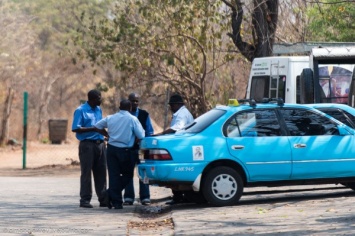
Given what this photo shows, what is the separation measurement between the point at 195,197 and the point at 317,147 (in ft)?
6.62

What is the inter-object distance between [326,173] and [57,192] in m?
5.80

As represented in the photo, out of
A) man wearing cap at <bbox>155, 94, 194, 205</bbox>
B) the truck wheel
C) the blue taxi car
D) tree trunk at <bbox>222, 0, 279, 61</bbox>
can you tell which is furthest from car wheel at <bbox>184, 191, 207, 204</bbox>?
tree trunk at <bbox>222, 0, 279, 61</bbox>

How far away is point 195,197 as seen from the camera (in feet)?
49.1

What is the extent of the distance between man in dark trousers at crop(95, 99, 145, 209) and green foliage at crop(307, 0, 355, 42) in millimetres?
8961

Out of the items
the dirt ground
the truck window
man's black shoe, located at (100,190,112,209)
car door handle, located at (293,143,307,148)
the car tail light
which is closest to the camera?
the car tail light

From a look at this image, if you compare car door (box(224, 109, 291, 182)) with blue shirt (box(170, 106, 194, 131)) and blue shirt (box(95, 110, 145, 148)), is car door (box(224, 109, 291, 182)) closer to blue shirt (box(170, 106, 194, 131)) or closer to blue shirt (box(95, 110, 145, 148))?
blue shirt (box(170, 106, 194, 131))

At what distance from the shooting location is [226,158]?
14102mm

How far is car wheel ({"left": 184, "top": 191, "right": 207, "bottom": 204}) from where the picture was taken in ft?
48.3

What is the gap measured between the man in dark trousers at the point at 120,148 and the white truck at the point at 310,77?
17.1 ft

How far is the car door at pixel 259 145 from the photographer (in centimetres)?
1421

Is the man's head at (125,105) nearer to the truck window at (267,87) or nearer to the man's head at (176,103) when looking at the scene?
the man's head at (176,103)

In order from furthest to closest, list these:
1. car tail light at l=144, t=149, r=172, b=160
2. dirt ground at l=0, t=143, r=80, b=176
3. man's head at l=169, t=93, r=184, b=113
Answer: dirt ground at l=0, t=143, r=80, b=176, man's head at l=169, t=93, r=184, b=113, car tail light at l=144, t=149, r=172, b=160

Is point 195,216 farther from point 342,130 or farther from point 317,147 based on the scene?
point 342,130

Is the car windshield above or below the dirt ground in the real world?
above
